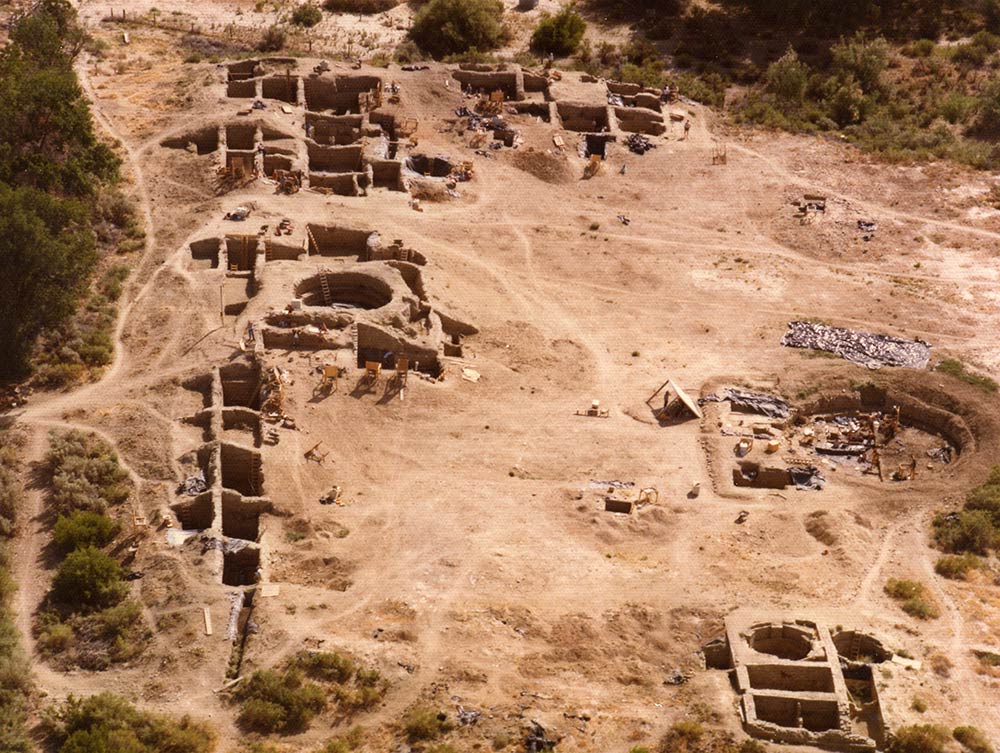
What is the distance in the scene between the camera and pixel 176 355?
4950cm

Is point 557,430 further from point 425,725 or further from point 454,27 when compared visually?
point 454,27

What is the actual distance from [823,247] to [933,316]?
21.7 feet

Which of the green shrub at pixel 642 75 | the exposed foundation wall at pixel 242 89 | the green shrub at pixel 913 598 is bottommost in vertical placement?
the green shrub at pixel 913 598

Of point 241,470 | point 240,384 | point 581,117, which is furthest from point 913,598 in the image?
point 581,117

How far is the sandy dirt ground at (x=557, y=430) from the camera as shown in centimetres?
3756

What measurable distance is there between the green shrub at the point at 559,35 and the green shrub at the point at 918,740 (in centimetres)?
5178

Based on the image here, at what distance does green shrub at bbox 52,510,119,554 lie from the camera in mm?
40375

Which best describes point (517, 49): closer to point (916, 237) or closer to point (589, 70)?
point (589, 70)

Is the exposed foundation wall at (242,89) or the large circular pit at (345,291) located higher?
the exposed foundation wall at (242,89)

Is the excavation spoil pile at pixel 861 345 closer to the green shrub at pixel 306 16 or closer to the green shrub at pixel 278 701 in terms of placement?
the green shrub at pixel 278 701

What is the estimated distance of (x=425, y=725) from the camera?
34.9m

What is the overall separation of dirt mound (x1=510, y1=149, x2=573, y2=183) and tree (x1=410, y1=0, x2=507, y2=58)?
1432 cm

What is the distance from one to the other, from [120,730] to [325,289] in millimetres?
23246

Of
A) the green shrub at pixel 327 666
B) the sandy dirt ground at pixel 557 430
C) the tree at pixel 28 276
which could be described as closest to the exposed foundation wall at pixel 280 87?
the sandy dirt ground at pixel 557 430
